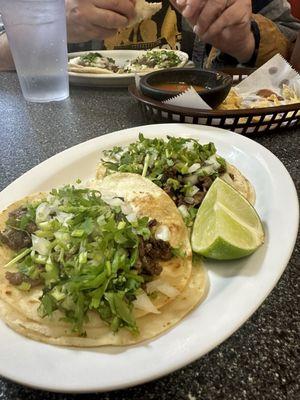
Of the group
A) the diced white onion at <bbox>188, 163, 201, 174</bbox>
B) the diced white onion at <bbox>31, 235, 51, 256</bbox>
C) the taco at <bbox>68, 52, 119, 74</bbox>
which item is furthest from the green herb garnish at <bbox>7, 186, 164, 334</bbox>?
the taco at <bbox>68, 52, 119, 74</bbox>

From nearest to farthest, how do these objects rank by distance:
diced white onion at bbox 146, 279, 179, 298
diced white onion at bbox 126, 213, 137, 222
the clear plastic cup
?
diced white onion at bbox 146, 279, 179, 298 → diced white onion at bbox 126, 213, 137, 222 → the clear plastic cup

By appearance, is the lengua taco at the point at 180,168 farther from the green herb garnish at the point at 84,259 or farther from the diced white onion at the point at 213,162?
the green herb garnish at the point at 84,259

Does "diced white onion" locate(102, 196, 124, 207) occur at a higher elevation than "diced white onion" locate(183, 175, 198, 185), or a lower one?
higher

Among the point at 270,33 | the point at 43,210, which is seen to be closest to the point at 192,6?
the point at 270,33

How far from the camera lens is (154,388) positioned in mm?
709

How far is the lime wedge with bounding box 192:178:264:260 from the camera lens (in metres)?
0.91

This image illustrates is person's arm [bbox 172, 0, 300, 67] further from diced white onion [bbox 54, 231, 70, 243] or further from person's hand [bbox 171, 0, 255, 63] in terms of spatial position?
diced white onion [bbox 54, 231, 70, 243]

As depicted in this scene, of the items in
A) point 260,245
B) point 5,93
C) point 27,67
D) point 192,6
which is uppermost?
point 192,6

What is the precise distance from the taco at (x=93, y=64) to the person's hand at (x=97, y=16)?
151mm

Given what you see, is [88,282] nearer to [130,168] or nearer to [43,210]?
[43,210]

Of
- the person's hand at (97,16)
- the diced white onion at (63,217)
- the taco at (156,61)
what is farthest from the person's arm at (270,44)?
the diced white onion at (63,217)

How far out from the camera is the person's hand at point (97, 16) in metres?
2.32

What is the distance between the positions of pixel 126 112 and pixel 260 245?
4.28ft

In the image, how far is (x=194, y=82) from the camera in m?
1.96
